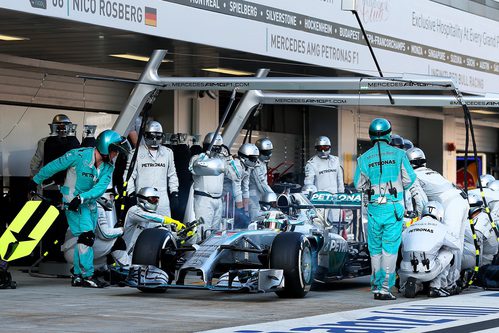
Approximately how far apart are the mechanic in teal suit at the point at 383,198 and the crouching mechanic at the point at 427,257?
0.91 feet

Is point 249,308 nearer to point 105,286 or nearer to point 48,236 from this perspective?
point 105,286

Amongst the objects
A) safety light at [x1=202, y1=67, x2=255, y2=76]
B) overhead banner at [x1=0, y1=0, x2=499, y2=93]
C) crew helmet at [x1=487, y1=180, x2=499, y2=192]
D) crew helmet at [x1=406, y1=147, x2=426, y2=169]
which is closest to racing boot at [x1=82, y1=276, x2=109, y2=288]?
overhead banner at [x1=0, y1=0, x2=499, y2=93]

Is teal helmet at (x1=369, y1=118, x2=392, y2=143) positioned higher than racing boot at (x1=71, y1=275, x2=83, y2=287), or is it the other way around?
teal helmet at (x1=369, y1=118, x2=392, y2=143)

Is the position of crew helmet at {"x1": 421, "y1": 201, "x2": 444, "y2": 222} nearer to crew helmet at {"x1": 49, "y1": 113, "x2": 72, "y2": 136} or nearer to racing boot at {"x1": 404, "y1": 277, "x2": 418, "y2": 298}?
racing boot at {"x1": 404, "y1": 277, "x2": 418, "y2": 298}

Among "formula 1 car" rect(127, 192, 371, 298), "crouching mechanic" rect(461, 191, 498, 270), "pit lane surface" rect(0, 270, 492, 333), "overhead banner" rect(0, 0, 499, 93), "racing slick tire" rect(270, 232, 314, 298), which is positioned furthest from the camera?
"overhead banner" rect(0, 0, 499, 93)

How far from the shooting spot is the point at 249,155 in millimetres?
18109

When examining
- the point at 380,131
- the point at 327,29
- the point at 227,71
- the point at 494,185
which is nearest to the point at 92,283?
the point at 380,131

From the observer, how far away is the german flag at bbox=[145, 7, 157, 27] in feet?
51.2

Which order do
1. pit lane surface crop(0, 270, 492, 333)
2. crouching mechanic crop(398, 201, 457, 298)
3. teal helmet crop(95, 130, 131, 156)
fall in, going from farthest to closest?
1. teal helmet crop(95, 130, 131, 156)
2. crouching mechanic crop(398, 201, 457, 298)
3. pit lane surface crop(0, 270, 492, 333)

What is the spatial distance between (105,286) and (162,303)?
236 cm

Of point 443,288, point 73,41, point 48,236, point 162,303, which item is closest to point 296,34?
point 73,41

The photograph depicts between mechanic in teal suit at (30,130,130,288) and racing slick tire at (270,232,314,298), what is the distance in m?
2.51

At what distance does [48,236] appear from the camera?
1667 cm

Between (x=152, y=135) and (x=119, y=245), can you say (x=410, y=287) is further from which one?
(x=152, y=135)
